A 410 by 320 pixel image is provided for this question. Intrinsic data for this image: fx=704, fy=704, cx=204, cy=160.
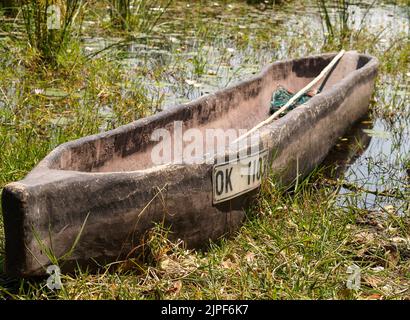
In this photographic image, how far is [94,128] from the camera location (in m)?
4.16

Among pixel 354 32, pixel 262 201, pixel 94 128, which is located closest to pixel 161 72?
pixel 94 128

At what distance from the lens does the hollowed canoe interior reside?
120 inches

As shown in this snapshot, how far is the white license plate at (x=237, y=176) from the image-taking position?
295 cm

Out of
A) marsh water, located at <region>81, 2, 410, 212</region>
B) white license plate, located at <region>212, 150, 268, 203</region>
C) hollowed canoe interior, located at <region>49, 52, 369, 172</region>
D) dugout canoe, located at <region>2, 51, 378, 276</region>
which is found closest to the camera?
dugout canoe, located at <region>2, 51, 378, 276</region>

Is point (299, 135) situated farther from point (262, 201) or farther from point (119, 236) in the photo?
point (119, 236)

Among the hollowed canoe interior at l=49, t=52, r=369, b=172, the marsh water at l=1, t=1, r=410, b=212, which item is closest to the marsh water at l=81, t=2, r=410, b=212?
the marsh water at l=1, t=1, r=410, b=212

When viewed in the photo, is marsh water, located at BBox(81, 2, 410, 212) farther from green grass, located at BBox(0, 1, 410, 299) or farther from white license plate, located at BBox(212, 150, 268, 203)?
white license plate, located at BBox(212, 150, 268, 203)

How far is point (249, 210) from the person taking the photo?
3.21 m

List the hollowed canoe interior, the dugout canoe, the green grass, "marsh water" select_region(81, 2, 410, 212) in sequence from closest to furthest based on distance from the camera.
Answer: the dugout canoe → the green grass → the hollowed canoe interior → "marsh water" select_region(81, 2, 410, 212)

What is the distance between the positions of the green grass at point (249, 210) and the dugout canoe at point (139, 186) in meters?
0.09

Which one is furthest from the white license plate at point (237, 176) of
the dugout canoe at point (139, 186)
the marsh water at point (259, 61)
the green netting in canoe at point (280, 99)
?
the green netting in canoe at point (280, 99)

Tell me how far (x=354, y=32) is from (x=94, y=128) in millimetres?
3830

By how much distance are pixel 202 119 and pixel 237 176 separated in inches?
41.8

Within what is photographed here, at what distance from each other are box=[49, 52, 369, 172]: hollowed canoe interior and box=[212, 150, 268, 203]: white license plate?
1.84 ft
